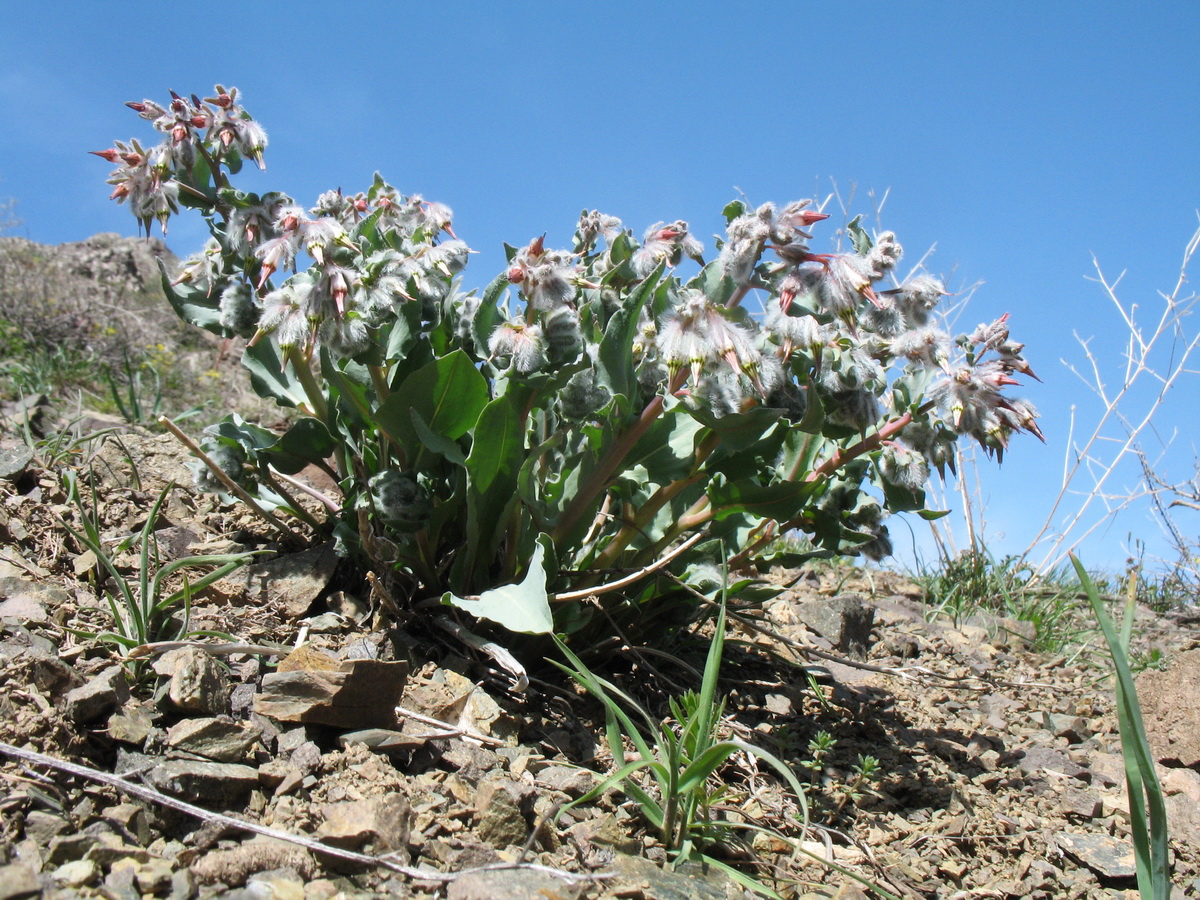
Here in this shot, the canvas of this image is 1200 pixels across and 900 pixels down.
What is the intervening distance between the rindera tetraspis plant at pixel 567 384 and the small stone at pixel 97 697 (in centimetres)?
80

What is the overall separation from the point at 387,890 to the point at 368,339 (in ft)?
4.28

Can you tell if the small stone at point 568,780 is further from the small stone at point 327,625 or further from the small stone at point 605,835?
the small stone at point 327,625

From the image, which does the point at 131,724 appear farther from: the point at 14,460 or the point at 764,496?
the point at 14,460

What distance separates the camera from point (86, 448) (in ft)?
12.5

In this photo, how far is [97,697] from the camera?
194 centimetres

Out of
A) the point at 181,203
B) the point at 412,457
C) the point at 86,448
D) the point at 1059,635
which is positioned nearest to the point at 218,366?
the point at 86,448

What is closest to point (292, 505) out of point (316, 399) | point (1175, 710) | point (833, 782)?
point (316, 399)

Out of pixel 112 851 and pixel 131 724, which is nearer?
pixel 112 851

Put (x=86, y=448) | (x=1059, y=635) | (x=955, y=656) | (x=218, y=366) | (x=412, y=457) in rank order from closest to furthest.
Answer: (x=412, y=457)
(x=86, y=448)
(x=955, y=656)
(x=1059, y=635)
(x=218, y=366)

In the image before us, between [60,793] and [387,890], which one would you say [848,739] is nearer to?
[387,890]

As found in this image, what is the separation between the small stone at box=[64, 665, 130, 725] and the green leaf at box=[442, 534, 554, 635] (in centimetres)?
81

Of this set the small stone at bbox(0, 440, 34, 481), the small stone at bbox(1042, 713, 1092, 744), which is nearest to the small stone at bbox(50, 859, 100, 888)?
the small stone at bbox(0, 440, 34, 481)

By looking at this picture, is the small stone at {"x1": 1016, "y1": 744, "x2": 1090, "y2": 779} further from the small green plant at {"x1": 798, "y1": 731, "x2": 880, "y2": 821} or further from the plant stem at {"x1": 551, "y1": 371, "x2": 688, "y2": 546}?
the plant stem at {"x1": 551, "y1": 371, "x2": 688, "y2": 546}

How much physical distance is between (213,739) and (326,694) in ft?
0.86
